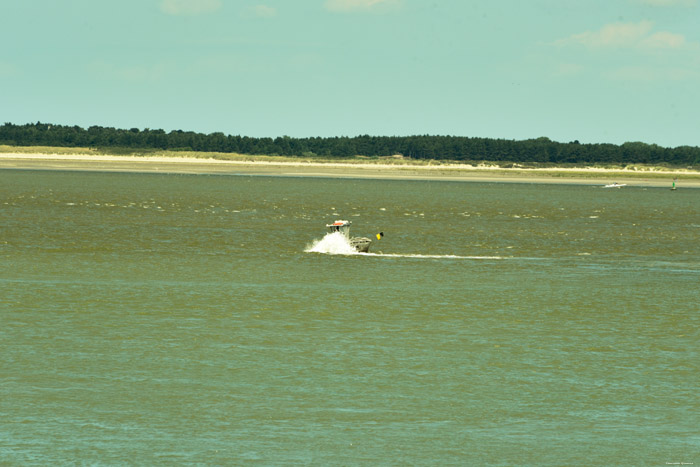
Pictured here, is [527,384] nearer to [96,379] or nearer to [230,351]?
[230,351]

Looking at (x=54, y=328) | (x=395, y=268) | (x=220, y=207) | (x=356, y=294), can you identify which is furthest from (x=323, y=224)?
(x=54, y=328)

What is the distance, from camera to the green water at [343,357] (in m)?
14.9

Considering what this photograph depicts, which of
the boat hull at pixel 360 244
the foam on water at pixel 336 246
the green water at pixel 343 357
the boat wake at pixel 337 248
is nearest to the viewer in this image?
the green water at pixel 343 357

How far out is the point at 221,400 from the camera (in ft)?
56.0

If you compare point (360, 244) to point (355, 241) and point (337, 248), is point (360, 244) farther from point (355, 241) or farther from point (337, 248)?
point (337, 248)

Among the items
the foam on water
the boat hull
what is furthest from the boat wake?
the boat hull

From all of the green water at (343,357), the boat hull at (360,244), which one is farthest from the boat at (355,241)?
the green water at (343,357)

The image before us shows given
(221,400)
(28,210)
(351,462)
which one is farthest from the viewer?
(28,210)

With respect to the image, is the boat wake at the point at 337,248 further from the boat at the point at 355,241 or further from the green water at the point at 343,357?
the green water at the point at 343,357

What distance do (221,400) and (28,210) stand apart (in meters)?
61.7

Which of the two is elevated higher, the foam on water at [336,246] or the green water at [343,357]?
the green water at [343,357]

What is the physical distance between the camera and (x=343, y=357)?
20.9 metres

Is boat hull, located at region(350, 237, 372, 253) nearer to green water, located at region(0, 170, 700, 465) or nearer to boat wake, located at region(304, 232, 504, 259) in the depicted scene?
boat wake, located at region(304, 232, 504, 259)

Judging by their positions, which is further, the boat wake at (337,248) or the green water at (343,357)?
the boat wake at (337,248)
